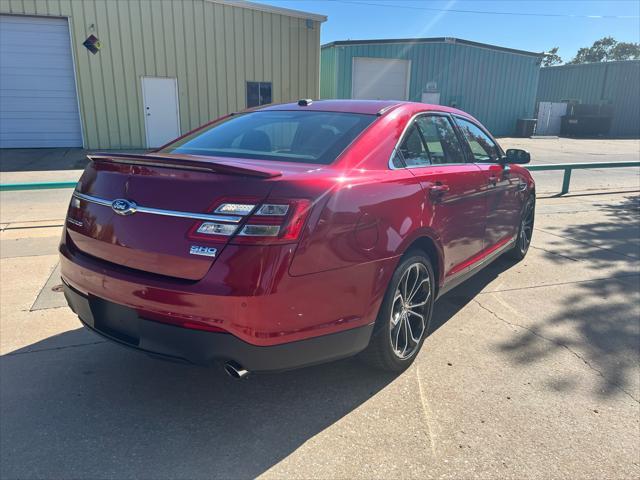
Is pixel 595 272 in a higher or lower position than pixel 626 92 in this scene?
lower

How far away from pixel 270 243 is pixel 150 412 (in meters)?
1.26

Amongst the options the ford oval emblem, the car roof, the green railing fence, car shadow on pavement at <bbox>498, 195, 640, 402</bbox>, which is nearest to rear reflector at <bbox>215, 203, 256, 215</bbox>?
the ford oval emblem

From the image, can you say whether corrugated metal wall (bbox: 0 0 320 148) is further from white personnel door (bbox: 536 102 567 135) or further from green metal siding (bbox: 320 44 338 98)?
white personnel door (bbox: 536 102 567 135)

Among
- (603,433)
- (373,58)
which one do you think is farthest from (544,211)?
(373,58)

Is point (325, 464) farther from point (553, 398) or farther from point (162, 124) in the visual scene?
point (162, 124)

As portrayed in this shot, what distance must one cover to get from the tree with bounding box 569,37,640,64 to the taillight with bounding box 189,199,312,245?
104202mm

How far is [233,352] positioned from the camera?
87.9 inches

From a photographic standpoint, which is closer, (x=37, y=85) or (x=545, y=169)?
(x=545, y=169)

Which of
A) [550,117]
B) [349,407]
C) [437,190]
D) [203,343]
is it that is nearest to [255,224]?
[203,343]

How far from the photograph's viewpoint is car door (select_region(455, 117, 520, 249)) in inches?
163

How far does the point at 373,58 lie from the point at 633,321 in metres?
22.7

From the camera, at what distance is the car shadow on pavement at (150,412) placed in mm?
2289

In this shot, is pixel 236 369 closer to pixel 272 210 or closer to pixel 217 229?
pixel 217 229

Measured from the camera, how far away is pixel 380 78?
25078mm
